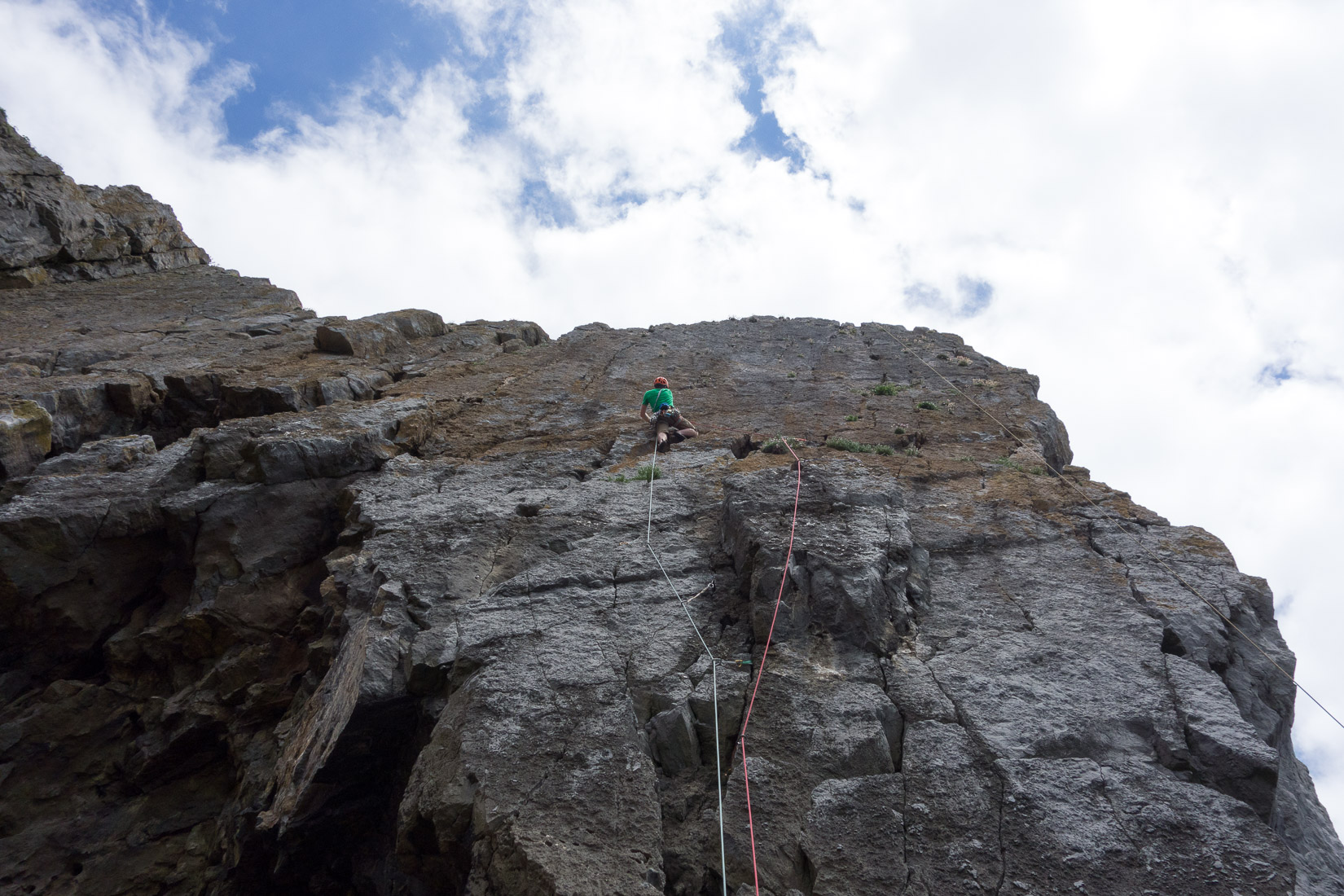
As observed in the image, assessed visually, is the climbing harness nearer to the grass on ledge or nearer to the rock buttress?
the rock buttress

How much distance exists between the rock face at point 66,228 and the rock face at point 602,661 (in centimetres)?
1132

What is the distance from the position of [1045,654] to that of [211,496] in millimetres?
10400

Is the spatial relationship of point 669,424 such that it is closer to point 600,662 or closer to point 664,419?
point 664,419

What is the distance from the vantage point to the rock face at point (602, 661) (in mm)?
6234

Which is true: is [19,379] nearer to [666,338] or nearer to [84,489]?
→ [84,489]

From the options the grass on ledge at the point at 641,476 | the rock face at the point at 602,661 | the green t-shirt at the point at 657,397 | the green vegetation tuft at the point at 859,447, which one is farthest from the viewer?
the green t-shirt at the point at 657,397

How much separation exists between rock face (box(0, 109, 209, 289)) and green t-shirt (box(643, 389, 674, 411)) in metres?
19.3

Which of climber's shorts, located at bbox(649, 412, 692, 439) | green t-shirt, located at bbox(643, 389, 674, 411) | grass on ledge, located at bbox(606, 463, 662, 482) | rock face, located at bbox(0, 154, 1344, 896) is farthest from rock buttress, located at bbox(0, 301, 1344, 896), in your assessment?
green t-shirt, located at bbox(643, 389, 674, 411)

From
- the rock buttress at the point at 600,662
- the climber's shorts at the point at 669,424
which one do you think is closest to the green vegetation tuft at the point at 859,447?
the rock buttress at the point at 600,662

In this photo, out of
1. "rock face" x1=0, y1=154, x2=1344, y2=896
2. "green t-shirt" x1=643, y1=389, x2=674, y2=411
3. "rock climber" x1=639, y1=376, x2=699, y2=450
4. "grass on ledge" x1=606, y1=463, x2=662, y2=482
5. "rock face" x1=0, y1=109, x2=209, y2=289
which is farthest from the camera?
"rock face" x1=0, y1=109, x2=209, y2=289

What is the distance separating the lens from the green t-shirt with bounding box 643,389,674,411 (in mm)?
12930

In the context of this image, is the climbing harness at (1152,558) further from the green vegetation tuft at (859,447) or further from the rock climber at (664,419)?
the rock climber at (664,419)

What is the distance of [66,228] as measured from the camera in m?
23.4

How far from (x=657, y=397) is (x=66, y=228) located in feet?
68.8
